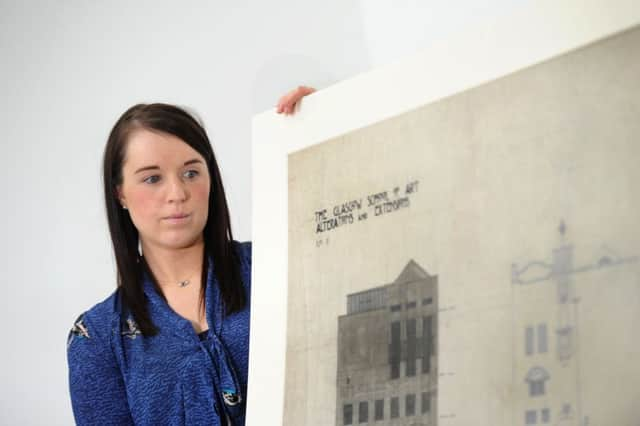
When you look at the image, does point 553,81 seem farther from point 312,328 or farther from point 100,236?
point 100,236

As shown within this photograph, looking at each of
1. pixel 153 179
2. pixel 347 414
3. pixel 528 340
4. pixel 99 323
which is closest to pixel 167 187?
pixel 153 179

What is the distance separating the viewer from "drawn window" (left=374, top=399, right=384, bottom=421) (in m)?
0.69

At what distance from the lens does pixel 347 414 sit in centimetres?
72

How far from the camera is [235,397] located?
35.7 inches

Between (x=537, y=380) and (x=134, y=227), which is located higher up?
(x=134, y=227)

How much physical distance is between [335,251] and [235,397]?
24 centimetres

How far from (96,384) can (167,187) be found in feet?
0.71

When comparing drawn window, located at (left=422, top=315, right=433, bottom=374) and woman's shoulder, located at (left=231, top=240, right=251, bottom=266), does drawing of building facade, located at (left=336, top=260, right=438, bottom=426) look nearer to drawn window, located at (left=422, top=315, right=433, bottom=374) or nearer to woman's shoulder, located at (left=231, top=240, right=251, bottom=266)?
drawn window, located at (left=422, top=315, right=433, bottom=374)

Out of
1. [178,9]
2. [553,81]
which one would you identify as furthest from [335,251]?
[178,9]

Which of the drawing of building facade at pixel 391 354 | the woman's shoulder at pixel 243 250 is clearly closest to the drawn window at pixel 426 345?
the drawing of building facade at pixel 391 354

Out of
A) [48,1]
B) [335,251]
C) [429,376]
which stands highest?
[48,1]

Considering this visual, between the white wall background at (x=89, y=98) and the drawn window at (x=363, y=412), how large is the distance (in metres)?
0.41

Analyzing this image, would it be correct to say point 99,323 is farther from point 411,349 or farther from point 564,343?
point 564,343

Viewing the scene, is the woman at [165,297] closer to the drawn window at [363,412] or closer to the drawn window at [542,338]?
the drawn window at [363,412]
